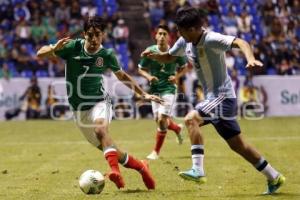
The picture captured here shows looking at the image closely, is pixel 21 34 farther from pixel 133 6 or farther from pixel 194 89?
pixel 194 89

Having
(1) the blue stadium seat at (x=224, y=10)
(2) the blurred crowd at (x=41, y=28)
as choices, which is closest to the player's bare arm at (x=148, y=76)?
(2) the blurred crowd at (x=41, y=28)

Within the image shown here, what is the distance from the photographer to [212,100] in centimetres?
945

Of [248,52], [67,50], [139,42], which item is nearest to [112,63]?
[67,50]

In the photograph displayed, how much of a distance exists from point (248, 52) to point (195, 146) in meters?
1.45

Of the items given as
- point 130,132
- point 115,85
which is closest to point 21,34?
point 115,85

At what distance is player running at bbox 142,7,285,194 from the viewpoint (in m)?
9.18

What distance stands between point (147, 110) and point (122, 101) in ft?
4.16

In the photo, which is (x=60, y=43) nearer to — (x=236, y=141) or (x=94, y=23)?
(x=94, y=23)

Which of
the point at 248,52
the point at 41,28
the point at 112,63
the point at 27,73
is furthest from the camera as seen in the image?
the point at 41,28

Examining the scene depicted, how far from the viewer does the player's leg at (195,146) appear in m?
9.28

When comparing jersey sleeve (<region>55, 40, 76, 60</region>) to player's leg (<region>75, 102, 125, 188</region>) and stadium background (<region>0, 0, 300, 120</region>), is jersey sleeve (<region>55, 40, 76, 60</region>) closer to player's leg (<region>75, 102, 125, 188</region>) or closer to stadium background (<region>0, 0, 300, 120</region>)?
player's leg (<region>75, 102, 125, 188</region>)

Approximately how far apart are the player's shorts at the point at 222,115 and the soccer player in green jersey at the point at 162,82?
5.24m

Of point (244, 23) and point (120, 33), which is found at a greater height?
point (244, 23)

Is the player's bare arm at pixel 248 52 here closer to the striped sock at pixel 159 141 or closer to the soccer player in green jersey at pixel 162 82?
the soccer player in green jersey at pixel 162 82
